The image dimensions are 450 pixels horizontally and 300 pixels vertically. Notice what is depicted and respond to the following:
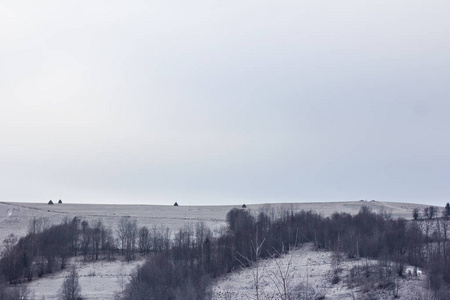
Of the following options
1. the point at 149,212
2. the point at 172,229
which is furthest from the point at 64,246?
the point at 149,212

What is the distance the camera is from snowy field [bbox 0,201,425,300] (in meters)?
63.5

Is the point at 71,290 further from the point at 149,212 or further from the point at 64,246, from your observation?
the point at 149,212

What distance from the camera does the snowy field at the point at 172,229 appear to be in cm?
6350

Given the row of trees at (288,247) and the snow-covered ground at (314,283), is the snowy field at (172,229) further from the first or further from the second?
the row of trees at (288,247)

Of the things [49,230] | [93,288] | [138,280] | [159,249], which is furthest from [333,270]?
[49,230]

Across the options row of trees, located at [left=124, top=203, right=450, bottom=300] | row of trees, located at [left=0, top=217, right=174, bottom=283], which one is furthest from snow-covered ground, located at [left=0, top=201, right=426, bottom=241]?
row of trees, located at [left=124, top=203, right=450, bottom=300]

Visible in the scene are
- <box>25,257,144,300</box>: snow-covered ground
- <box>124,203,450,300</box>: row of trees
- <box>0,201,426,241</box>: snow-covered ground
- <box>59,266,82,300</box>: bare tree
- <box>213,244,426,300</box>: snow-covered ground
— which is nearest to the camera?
<box>213,244,426,300</box>: snow-covered ground

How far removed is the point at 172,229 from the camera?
109000 millimetres

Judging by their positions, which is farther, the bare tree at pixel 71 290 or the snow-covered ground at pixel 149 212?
the snow-covered ground at pixel 149 212

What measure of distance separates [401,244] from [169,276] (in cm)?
2699

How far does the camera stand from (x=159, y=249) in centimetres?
9038

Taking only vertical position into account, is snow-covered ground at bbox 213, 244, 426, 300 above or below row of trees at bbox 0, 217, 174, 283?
below

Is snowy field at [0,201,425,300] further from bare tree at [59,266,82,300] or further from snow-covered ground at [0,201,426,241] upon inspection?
bare tree at [59,266,82,300]

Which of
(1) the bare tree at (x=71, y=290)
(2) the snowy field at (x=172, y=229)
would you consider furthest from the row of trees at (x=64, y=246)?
(1) the bare tree at (x=71, y=290)
